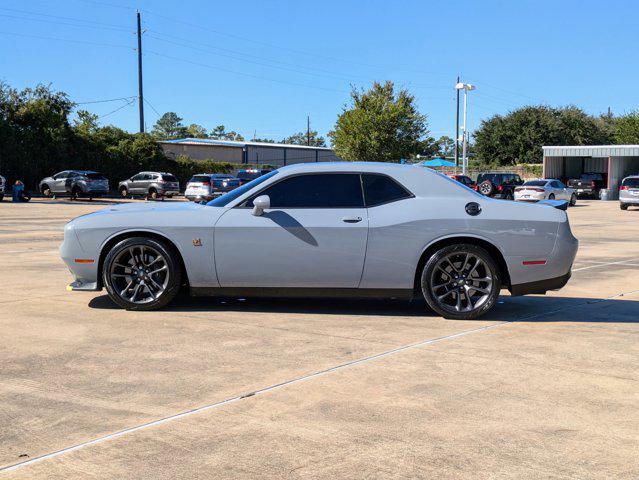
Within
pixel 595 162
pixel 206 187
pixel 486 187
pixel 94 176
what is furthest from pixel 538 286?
pixel 595 162

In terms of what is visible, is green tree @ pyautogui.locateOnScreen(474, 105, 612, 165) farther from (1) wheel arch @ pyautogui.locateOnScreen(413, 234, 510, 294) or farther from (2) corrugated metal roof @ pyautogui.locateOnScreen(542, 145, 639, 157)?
(1) wheel arch @ pyautogui.locateOnScreen(413, 234, 510, 294)

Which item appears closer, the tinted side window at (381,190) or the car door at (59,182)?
the tinted side window at (381,190)

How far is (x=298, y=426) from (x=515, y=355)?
7.80ft

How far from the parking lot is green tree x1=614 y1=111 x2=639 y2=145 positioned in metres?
69.9

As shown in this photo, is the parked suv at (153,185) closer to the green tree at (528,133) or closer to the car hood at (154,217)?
the car hood at (154,217)

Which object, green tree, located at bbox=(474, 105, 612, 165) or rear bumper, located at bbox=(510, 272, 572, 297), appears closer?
rear bumper, located at bbox=(510, 272, 572, 297)

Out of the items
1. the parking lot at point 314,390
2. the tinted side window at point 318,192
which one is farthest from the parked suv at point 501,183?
the tinted side window at point 318,192

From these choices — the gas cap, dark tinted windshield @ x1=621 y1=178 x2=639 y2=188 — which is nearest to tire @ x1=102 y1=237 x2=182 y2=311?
the gas cap

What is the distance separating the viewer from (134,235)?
7.34 metres

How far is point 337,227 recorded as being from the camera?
7031 mm

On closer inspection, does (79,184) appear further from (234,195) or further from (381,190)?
(381,190)

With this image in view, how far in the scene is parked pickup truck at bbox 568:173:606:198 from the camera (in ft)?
164

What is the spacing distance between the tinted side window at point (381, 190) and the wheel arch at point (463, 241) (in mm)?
572

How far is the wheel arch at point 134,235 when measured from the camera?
23.8ft
